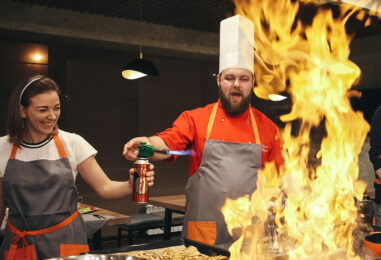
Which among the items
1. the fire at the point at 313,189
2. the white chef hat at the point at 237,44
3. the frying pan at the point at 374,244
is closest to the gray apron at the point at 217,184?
the fire at the point at 313,189

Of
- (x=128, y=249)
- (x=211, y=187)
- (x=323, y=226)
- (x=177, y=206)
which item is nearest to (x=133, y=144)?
(x=128, y=249)

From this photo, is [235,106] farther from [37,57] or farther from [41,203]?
[37,57]

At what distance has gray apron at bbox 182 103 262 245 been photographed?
2660 mm

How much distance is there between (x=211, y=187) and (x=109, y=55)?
507 centimetres

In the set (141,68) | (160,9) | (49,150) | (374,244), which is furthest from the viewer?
(160,9)

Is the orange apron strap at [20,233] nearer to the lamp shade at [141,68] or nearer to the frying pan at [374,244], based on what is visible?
the frying pan at [374,244]

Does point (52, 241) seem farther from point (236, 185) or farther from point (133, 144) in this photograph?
point (236, 185)

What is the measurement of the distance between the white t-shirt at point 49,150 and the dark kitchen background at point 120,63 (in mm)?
3937

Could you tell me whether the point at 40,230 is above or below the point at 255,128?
below

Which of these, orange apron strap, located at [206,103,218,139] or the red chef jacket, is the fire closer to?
the red chef jacket

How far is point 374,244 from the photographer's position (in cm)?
170

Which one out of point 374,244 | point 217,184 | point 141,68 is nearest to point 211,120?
point 217,184

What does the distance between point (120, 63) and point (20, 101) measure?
520 centimetres

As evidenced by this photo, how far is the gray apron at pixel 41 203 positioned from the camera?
2236mm
